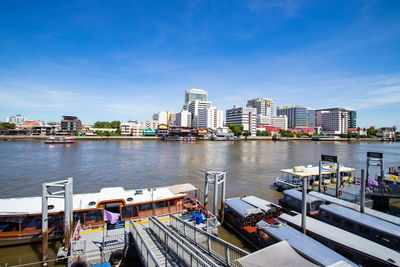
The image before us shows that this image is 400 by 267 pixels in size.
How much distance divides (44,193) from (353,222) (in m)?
17.3

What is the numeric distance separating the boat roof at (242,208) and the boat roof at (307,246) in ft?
7.93

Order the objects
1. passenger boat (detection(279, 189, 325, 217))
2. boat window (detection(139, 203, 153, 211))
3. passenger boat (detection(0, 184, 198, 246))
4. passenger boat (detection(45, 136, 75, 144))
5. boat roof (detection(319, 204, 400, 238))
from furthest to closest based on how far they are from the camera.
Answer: passenger boat (detection(45, 136, 75, 144)) < passenger boat (detection(279, 189, 325, 217)) < boat window (detection(139, 203, 153, 211)) < passenger boat (detection(0, 184, 198, 246)) < boat roof (detection(319, 204, 400, 238))

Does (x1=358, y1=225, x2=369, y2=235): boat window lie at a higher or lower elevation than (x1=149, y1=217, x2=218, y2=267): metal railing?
lower

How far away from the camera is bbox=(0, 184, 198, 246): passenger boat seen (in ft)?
39.3

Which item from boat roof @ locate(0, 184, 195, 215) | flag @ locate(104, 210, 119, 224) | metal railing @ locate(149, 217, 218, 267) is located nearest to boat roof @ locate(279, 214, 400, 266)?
metal railing @ locate(149, 217, 218, 267)

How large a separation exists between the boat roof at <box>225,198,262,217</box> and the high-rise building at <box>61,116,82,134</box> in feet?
429

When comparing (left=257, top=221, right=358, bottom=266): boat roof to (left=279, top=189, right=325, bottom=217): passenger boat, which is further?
(left=279, top=189, right=325, bottom=217): passenger boat

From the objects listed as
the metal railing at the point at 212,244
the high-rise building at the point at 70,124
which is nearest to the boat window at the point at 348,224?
the metal railing at the point at 212,244

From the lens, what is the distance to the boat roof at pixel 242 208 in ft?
46.9

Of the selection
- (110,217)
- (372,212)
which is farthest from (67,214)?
(372,212)

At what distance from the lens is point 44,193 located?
35.8ft

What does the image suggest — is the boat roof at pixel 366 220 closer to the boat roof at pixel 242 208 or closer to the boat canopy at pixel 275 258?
the boat roof at pixel 242 208

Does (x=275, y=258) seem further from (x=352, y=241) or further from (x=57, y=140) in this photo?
(x=57, y=140)

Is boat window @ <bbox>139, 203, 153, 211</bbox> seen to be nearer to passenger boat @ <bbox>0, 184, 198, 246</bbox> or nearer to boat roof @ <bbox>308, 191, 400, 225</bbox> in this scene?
passenger boat @ <bbox>0, 184, 198, 246</bbox>
